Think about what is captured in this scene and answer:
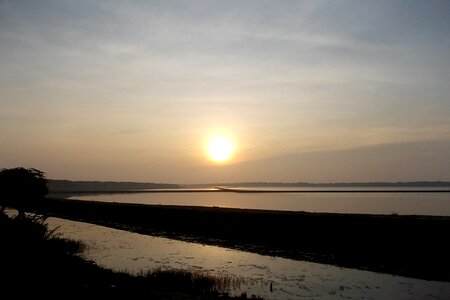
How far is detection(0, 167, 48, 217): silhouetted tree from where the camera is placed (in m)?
32.9

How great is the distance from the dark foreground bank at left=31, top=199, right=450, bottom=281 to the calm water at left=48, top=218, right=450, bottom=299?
7.55 feet

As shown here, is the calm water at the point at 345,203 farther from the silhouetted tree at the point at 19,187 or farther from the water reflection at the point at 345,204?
the silhouetted tree at the point at 19,187

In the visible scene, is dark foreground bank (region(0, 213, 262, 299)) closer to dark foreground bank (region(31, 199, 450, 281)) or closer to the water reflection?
dark foreground bank (region(31, 199, 450, 281))

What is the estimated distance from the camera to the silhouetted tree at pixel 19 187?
108ft

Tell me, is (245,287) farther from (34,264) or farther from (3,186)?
(3,186)

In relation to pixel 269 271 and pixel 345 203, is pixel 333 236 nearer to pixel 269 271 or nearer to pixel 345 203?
pixel 269 271

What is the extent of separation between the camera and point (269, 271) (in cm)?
2450

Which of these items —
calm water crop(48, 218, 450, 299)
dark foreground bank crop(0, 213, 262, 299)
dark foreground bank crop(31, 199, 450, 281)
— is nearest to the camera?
dark foreground bank crop(0, 213, 262, 299)

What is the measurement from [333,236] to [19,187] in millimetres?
27674

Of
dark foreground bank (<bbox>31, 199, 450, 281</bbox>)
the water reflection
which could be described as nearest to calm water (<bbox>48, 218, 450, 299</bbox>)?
dark foreground bank (<bbox>31, 199, 450, 281</bbox>)

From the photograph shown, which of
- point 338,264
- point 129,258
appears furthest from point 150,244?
point 338,264

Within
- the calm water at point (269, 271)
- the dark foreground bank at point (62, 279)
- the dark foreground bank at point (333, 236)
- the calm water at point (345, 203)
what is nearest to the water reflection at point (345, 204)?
the calm water at point (345, 203)

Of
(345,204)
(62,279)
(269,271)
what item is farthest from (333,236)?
(345,204)

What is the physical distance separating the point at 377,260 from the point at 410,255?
255 cm
